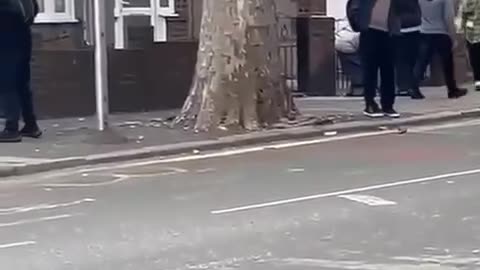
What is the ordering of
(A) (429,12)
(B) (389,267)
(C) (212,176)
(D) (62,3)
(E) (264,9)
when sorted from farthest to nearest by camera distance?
(D) (62,3)
(A) (429,12)
(E) (264,9)
(C) (212,176)
(B) (389,267)

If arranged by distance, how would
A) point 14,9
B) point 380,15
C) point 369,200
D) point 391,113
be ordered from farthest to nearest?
point 391,113 < point 380,15 < point 14,9 < point 369,200

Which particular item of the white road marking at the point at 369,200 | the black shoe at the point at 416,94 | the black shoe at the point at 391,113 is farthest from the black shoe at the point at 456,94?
the white road marking at the point at 369,200

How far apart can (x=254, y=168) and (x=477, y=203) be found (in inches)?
114

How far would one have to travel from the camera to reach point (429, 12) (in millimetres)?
18984

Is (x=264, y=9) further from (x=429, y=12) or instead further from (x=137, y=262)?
(x=137, y=262)

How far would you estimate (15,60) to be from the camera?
13.9m

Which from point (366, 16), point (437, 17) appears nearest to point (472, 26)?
point (437, 17)

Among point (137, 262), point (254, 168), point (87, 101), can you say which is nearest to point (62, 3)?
point (87, 101)

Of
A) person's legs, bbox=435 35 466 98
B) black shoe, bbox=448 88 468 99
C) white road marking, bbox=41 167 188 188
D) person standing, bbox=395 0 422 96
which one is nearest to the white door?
person standing, bbox=395 0 422 96

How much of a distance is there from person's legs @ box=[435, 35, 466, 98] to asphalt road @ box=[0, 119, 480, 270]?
4.92m

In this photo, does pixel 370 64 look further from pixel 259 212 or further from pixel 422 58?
pixel 259 212

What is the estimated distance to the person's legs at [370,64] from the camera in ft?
51.2

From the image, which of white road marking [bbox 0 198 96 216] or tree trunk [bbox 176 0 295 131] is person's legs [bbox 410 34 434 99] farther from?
white road marking [bbox 0 198 96 216]

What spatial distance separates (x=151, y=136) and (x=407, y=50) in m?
6.02
